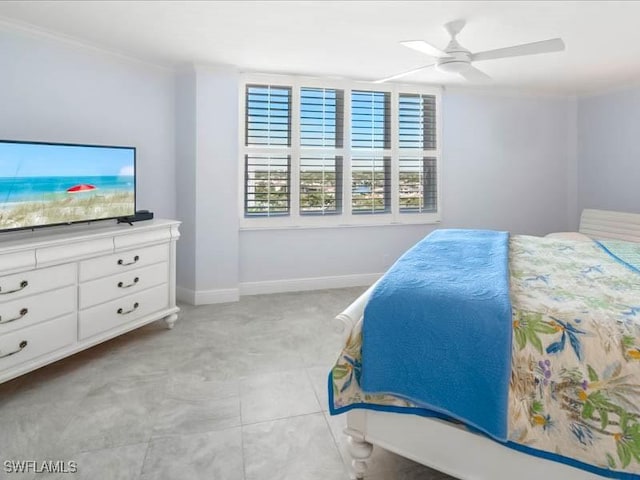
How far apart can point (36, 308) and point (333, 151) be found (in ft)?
10.2

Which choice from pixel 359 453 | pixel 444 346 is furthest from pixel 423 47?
pixel 359 453

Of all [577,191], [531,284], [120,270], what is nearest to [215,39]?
[120,270]

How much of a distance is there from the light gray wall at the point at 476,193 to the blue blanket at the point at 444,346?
2746 mm

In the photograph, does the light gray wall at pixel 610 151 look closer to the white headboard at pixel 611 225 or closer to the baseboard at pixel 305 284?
the white headboard at pixel 611 225

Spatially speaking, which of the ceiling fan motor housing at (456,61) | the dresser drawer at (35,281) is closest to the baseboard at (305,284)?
the dresser drawer at (35,281)

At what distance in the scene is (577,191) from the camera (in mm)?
5199

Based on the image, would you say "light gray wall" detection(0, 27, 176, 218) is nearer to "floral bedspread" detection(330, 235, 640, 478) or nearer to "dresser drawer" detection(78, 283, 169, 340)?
"dresser drawer" detection(78, 283, 169, 340)

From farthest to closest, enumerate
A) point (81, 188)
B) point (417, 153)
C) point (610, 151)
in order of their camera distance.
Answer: point (610, 151), point (417, 153), point (81, 188)

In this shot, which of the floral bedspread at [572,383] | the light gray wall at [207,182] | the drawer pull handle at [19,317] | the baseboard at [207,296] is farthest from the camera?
the baseboard at [207,296]

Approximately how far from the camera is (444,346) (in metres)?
1.40

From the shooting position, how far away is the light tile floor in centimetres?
166

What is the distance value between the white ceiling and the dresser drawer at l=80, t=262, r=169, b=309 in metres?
1.80

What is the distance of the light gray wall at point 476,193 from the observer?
4328 mm

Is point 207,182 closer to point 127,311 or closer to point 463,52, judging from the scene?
point 127,311
